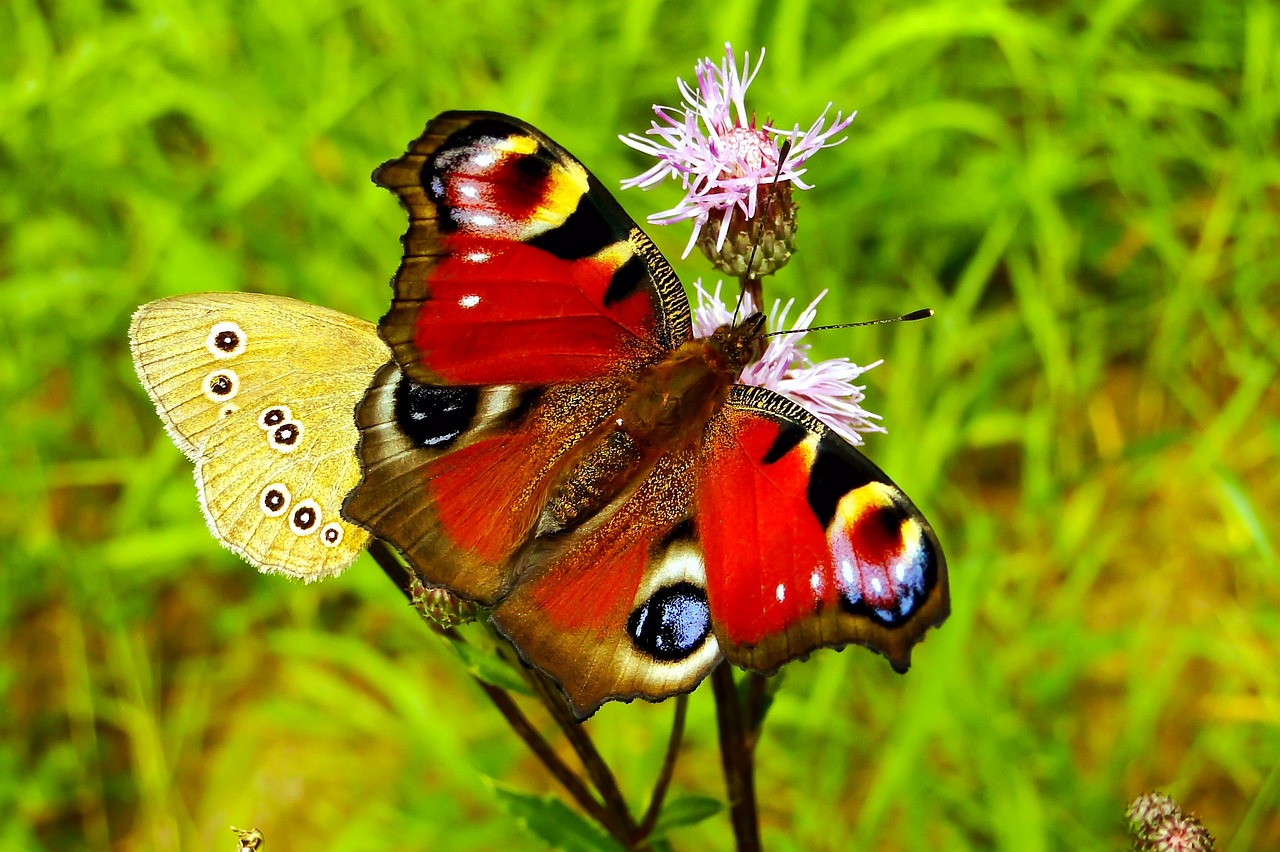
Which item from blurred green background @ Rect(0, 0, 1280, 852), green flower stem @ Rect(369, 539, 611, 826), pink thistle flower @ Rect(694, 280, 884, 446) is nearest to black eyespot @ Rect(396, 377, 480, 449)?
green flower stem @ Rect(369, 539, 611, 826)

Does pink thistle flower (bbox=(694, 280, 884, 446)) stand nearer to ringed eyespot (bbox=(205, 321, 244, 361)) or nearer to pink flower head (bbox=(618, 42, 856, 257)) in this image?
pink flower head (bbox=(618, 42, 856, 257))

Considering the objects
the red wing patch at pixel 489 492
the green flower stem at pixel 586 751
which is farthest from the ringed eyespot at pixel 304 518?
the green flower stem at pixel 586 751

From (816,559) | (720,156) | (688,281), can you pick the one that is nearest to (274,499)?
(816,559)

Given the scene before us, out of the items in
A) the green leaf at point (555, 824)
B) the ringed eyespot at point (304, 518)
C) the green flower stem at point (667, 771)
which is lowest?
the green leaf at point (555, 824)

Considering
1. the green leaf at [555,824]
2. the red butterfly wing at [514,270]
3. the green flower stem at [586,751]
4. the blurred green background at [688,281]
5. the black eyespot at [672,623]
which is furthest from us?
the blurred green background at [688,281]

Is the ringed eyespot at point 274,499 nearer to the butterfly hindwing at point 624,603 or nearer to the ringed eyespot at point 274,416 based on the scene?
the ringed eyespot at point 274,416

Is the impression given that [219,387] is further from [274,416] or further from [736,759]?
[736,759]
